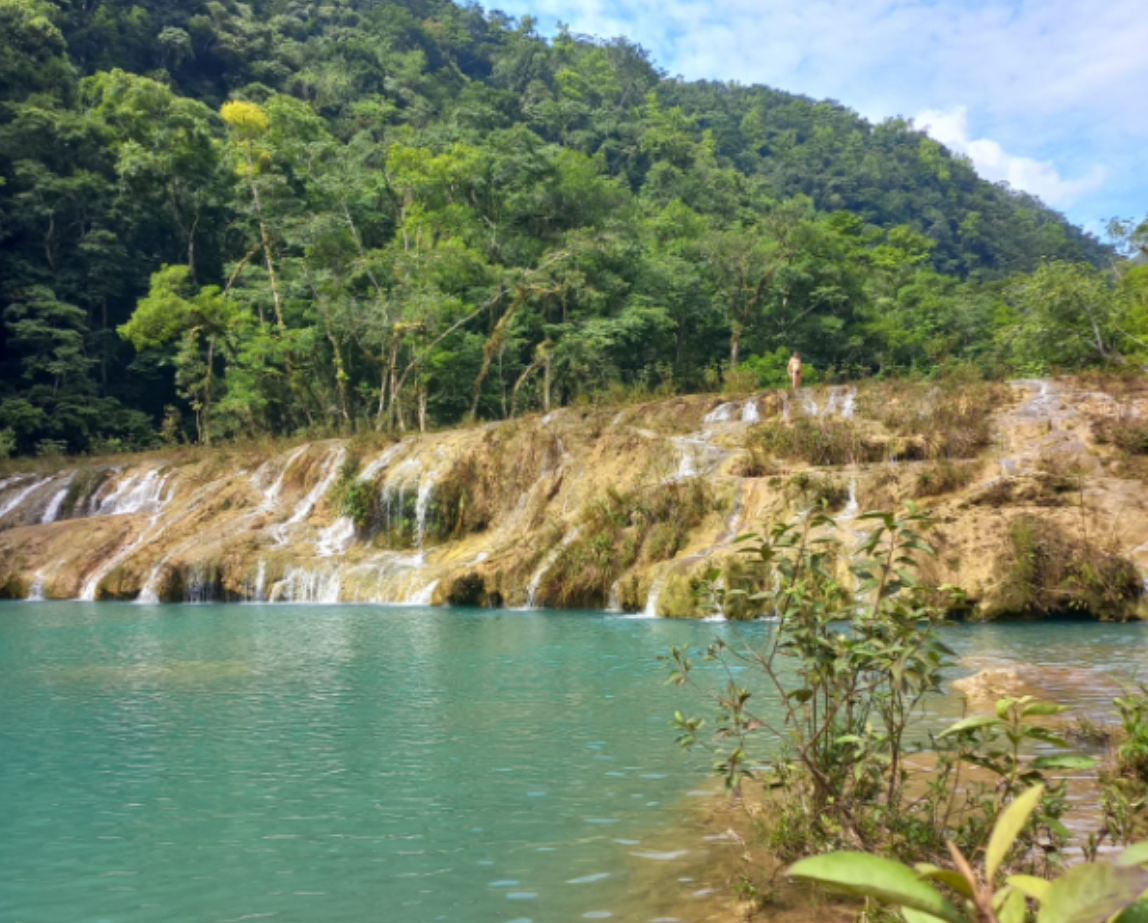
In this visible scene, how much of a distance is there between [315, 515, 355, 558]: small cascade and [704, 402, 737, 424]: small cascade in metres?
8.78

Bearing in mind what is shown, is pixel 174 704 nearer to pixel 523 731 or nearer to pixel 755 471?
pixel 523 731

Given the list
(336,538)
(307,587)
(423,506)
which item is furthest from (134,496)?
(423,506)

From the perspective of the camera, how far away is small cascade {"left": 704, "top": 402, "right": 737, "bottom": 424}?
23109mm

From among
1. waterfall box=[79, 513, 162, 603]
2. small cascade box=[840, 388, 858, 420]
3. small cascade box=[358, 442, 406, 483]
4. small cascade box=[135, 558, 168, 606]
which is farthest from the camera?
small cascade box=[358, 442, 406, 483]

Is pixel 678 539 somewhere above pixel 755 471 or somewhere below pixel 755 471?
below

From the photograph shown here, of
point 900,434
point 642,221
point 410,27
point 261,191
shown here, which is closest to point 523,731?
point 900,434

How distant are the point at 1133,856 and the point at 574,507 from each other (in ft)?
64.8

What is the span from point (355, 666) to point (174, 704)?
97.8 inches

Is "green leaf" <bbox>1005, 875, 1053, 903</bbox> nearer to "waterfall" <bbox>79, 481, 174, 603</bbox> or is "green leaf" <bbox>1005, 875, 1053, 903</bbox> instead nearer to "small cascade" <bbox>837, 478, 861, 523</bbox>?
"small cascade" <bbox>837, 478, 861, 523</bbox>

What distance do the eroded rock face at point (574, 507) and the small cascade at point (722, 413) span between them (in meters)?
0.04

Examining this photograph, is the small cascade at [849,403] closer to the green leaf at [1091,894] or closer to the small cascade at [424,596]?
the small cascade at [424,596]

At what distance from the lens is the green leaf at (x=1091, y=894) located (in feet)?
3.10

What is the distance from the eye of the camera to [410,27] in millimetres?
72688

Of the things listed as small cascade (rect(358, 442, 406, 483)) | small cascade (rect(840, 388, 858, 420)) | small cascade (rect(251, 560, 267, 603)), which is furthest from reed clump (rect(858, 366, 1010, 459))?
small cascade (rect(251, 560, 267, 603))
